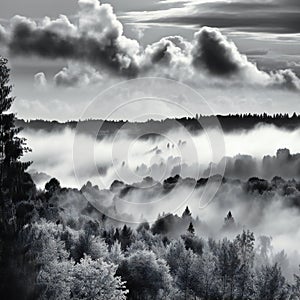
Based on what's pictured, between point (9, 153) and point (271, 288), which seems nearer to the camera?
point (9, 153)

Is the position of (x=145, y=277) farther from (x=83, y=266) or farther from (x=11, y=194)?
(x=11, y=194)

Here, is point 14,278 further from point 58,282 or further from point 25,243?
point 58,282

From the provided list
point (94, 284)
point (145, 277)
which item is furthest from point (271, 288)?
point (94, 284)

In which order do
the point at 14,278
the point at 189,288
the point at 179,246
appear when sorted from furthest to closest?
the point at 179,246
the point at 189,288
the point at 14,278

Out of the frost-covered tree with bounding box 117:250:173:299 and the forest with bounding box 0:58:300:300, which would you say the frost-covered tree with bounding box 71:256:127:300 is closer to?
the forest with bounding box 0:58:300:300

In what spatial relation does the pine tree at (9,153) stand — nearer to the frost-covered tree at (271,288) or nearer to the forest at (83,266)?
the forest at (83,266)

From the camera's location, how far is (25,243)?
51125 millimetres

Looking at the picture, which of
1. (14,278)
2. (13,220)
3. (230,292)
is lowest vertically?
(14,278)

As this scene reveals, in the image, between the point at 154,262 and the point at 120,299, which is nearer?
the point at 120,299

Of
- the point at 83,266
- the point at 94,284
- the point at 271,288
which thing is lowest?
the point at 94,284

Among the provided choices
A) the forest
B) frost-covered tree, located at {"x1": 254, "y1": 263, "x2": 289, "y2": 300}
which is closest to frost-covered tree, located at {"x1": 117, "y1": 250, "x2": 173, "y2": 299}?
the forest

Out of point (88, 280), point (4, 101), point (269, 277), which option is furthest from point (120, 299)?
point (269, 277)

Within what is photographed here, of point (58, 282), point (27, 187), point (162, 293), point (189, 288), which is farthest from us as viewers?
point (189, 288)

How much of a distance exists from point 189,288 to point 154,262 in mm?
9536
